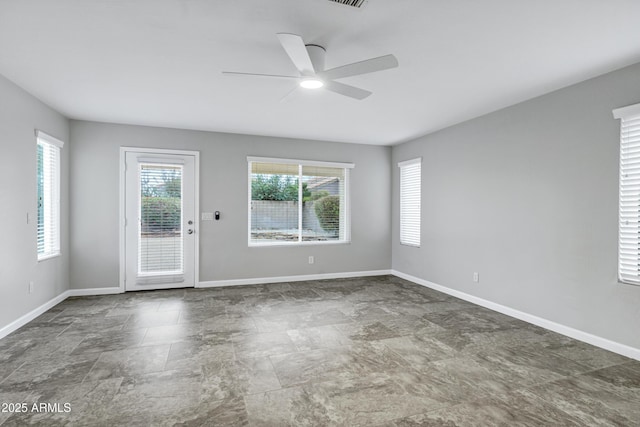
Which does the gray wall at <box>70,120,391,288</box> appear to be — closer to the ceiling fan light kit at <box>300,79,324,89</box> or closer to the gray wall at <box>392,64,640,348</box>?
the gray wall at <box>392,64,640,348</box>

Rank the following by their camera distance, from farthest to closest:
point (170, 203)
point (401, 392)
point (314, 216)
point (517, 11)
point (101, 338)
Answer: point (314, 216) < point (170, 203) < point (101, 338) < point (401, 392) < point (517, 11)

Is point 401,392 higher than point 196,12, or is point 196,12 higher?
point 196,12

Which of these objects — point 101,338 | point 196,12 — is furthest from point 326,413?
point 196,12

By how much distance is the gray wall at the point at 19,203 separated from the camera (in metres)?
3.29

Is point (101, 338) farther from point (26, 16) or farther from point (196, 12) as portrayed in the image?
point (196, 12)

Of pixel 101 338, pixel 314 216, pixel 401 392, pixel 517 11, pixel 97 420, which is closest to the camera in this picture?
pixel 97 420

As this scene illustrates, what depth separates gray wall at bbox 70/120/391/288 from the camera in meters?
4.90

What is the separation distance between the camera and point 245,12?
2.18m

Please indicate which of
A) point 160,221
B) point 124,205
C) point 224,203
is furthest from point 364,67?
point 124,205

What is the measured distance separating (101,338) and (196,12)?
311cm

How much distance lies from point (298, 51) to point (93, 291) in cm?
475

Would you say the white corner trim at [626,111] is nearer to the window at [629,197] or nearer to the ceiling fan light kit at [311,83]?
the window at [629,197]

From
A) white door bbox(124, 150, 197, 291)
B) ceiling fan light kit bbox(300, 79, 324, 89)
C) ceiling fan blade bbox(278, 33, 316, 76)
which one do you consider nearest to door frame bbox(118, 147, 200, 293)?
white door bbox(124, 150, 197, 291)

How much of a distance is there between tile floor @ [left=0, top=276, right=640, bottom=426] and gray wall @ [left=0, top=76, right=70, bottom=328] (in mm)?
329
